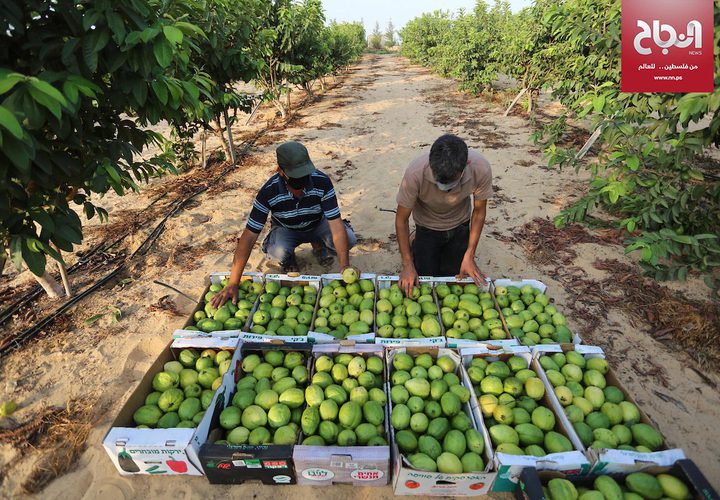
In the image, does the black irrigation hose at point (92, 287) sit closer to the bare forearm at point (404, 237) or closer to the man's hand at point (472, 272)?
the bare forearm at point (404, 237)

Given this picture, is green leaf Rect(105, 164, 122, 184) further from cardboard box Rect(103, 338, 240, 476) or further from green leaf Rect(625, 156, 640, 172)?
green leaf Rect(625, 156, 640, 172)

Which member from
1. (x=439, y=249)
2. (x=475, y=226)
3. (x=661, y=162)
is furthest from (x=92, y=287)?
(x=661, y=162)

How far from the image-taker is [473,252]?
3.88 meters

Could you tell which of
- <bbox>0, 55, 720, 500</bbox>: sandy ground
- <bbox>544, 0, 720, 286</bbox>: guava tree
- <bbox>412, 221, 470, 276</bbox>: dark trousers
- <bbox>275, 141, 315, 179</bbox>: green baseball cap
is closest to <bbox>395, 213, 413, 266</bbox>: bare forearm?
<bbox>412, 221, 470, 276</bbox>: dark trousers

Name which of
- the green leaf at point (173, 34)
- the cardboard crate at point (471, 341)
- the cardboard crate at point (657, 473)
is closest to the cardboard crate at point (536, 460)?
the cardboard crate at point (657, 473)

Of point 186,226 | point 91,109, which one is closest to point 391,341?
point 91,109

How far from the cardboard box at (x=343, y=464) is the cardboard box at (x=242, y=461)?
0.09 m

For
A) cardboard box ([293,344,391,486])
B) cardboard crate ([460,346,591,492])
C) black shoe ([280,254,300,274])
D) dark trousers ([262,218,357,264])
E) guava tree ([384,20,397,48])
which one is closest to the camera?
cardboard crate ([460,346,591,492])

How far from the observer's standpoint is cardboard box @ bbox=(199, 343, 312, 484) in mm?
2266

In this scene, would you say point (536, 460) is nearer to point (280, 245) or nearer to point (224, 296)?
point (224, 296)

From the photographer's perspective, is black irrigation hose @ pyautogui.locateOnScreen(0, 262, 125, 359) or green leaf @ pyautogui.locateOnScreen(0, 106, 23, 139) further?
black irrigation hose @ pyautogui.locateOnScreen(0, 262, 125, 359)

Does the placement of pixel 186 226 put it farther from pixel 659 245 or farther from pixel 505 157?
pixel 505 157

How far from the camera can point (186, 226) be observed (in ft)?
20.4

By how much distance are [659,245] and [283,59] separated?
14.1m
